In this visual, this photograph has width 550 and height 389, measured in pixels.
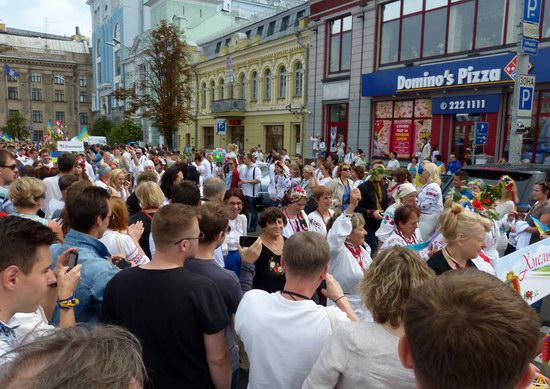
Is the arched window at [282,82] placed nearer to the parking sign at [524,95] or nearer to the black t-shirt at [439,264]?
the parking sign at [524,95]

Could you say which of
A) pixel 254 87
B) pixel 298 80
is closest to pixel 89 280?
pixel 298 80

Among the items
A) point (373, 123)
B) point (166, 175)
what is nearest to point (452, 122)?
point (373, 123)

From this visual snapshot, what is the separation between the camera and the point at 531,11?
30.1 ft

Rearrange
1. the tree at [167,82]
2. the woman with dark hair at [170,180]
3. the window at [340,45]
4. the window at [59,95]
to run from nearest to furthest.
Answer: the woman with dark hair at [170,180]
the window at [340,45]
the tree at [167,82]
the window at [59,95]

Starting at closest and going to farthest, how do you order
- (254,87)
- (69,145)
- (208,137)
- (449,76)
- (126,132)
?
(69,145), (449,76), (254,87), (208,137), (126,132)

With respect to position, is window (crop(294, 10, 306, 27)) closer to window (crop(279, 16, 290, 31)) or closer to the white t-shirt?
window (crop(279, 16, 290, 31))

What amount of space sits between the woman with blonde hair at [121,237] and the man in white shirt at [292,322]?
55.1 inches

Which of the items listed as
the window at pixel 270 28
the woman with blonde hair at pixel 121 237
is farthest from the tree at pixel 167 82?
the woman with blonde hair at pixel 121 237

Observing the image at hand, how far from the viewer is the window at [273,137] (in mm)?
30156

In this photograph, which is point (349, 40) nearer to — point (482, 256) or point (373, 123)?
point (373, 123)

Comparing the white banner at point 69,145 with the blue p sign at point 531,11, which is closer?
the blue p sign at point 531,11

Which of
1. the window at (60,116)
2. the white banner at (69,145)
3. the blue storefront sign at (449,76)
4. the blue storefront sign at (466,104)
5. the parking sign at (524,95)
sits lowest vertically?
the white banner at (69,145)

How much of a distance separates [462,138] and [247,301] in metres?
17.7

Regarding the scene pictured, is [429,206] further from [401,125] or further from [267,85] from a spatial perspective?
[267,85]
